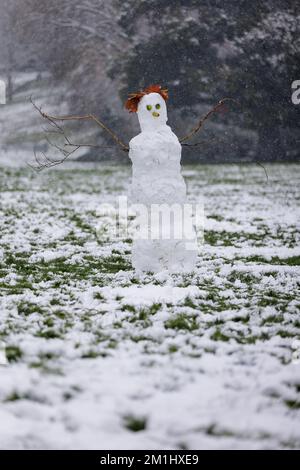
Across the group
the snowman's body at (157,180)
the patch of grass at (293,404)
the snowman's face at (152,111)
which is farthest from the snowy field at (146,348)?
the snowman's face at (152,111)

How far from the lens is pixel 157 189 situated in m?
6.18

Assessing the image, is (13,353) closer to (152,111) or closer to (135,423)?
(135,423)

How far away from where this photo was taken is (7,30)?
34250mm

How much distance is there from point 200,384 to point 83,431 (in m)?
0.87

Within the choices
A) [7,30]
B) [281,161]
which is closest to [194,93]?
[281,161]

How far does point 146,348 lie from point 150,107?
332 centimetres

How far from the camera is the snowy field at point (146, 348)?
291cm

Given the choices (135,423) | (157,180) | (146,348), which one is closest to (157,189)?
(157,180)

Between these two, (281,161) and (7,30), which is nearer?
(281,161)

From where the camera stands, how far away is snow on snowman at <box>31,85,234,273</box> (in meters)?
6.14

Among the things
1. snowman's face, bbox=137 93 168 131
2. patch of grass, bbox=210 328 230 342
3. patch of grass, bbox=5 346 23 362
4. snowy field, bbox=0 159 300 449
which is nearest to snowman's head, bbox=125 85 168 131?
snowman's face, bbox=137 93 168 131

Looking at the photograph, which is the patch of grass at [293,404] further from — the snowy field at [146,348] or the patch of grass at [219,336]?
the patch of grass at [219,336]
